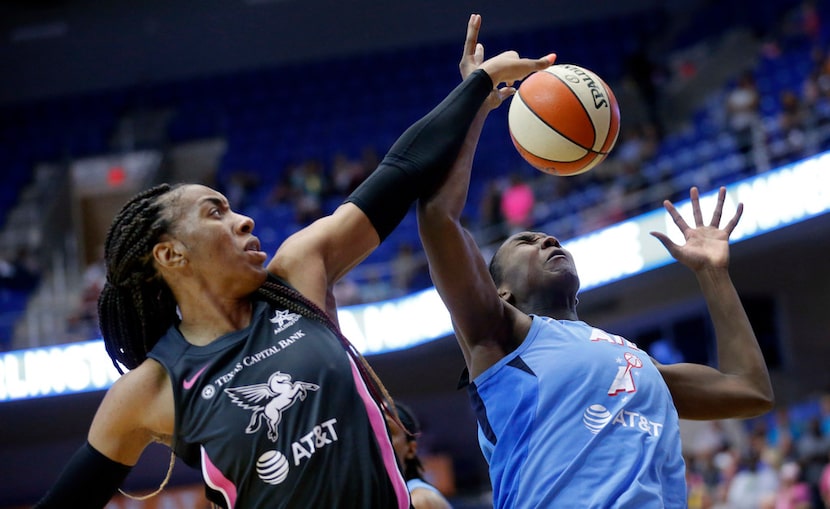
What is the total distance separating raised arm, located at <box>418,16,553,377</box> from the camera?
2.72 m

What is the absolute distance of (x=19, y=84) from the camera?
1834cm

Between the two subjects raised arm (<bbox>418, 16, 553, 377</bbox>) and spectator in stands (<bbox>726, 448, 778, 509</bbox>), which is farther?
spectator in stands (<bbox>726, 448, 778, 509</bbox>)

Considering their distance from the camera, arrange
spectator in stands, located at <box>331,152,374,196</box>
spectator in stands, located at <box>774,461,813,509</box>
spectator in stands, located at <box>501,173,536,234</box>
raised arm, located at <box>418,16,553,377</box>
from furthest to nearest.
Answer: spectator in stands, located at <box>331,152,374,196</box> < spectator in stands, located at <box>501,173,536,234</box> < spectator in stands, located at <box>774,461,813,509</box> < raised arm, located at <box>418,16,553,377</box>

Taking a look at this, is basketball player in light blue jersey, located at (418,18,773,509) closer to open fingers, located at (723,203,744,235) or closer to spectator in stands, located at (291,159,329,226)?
open fingers, located at (723,203,744,235)

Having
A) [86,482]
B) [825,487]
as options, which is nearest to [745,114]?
[825,487]

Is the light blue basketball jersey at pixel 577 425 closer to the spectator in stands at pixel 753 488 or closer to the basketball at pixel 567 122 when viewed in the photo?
the basketball at pixel 567 122

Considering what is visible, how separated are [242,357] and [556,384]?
877 mm

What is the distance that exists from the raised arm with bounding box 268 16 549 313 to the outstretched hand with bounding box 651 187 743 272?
0.80 meters

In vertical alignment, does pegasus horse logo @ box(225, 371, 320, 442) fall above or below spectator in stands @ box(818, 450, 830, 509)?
above

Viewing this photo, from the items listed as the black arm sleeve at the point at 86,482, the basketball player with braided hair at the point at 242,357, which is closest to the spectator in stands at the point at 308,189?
the basketball player with braided hair at the point at 242,357

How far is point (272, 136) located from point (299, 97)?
104cm

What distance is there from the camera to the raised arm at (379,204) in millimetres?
2438

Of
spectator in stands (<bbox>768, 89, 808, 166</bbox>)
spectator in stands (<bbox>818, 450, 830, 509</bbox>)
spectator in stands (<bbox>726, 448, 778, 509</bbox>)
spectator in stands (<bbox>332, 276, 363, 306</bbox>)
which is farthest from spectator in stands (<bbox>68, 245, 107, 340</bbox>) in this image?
spectator in stands (<bbox>818, 450, 830, 509</bbox>)

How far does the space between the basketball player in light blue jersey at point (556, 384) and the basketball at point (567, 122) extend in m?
0.42
